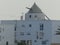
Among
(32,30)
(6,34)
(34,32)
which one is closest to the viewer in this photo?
(6,34)

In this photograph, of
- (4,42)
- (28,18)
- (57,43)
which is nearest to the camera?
(4,42)

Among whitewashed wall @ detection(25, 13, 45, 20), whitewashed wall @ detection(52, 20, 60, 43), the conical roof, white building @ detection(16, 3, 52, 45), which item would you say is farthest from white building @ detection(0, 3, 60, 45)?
whitewashed wall @ detection(52, 20, 60, 43)

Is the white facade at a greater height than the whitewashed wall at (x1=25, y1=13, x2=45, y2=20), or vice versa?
the whitewashed wall at (x1=25, y1=13, x2=45, y2=20)

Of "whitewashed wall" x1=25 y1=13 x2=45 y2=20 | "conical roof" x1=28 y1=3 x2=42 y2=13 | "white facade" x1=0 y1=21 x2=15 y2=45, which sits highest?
"conical roof" x1=28 y1=3 x2=42 y2=13

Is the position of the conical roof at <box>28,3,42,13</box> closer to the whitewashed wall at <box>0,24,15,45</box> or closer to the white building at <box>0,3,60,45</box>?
the white building at <box>0,3,60,45</box>

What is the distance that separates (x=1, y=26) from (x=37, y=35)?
5.17 m

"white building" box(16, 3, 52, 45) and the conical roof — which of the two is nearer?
"white building" box(16, 3, 52, 45)

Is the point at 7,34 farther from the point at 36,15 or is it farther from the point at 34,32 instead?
the point at 36,15

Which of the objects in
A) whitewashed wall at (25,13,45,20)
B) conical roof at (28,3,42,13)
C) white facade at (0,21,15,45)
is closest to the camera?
white facade at (0,21,15,45)

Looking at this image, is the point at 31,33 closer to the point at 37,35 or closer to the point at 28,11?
the point at 37,35

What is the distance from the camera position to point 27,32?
41156 millimetres

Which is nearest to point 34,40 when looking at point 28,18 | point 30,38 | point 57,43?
point 30,38

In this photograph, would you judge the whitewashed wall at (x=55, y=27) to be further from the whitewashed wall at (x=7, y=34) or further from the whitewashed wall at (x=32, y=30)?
the whitewashed wall at (x=7, y=34)

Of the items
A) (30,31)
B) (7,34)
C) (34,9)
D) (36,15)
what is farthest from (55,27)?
(7,34)
